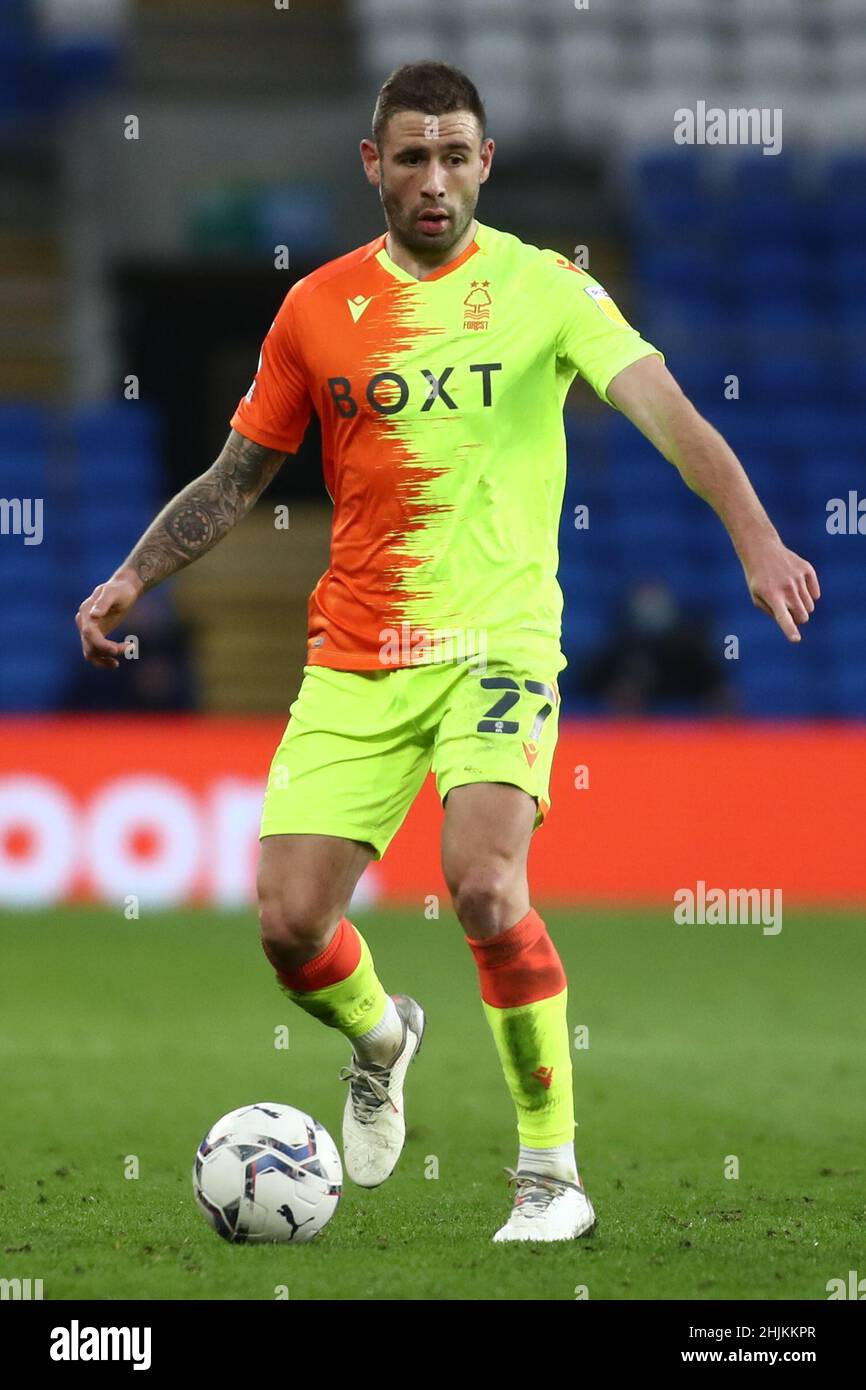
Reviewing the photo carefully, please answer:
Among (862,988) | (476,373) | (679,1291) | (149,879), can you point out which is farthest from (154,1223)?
(149,879)

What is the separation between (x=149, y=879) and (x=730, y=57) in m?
10.0

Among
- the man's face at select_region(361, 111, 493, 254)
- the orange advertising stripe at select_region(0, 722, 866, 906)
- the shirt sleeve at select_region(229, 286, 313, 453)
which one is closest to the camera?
the man's face at select_region(361, 111, 493, 254)

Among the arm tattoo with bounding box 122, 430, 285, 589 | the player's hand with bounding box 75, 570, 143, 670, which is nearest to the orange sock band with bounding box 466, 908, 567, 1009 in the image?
the player's hand with bounding box 75, 570, 143, 670

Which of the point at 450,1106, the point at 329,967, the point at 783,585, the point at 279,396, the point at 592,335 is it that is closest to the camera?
the point at 783,585

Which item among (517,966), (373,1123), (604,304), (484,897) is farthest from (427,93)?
(373,1123)

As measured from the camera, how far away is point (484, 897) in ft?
15.2

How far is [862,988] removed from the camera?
972cm

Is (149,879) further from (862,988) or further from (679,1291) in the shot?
(679,1291)

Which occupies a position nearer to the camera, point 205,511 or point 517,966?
point 517,966

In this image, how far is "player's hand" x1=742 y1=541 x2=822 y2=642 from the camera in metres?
4.34

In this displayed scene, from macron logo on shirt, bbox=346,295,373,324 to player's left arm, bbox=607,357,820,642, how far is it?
0.65 metres

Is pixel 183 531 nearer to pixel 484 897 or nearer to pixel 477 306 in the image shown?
pixel 477 306

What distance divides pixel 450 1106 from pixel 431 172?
329 cm

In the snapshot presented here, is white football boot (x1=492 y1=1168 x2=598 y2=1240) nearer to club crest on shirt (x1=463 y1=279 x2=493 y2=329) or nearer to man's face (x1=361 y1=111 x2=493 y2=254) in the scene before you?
club crest on shirt (x1=463 y1=279 x2=493 y2=329)
